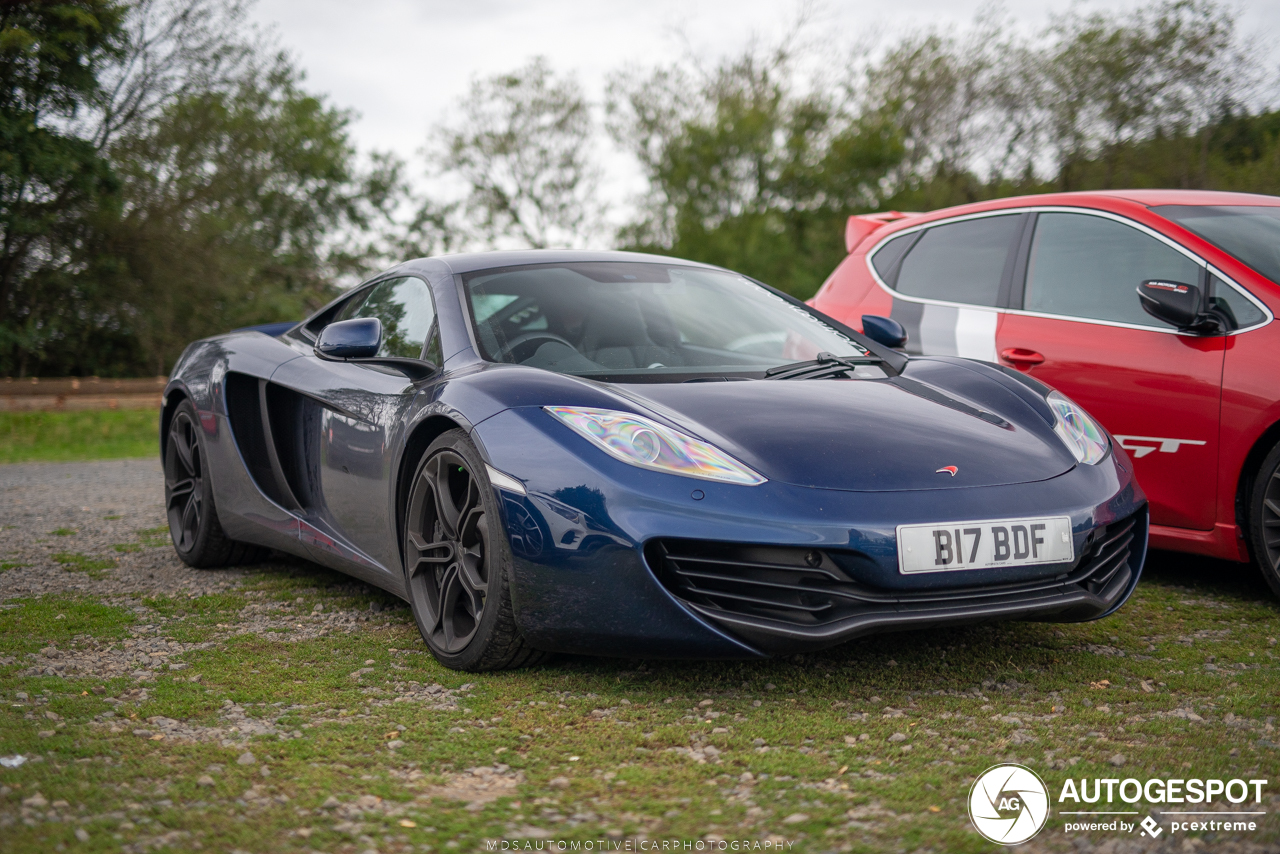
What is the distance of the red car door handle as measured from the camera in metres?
4.68

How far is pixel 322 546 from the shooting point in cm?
407

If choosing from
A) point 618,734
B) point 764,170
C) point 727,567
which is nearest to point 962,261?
point 727,567

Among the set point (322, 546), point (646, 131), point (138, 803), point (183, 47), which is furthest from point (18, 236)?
point (646, 131)

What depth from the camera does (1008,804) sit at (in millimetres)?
2230

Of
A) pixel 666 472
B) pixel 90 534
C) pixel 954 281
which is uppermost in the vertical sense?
pixel 954 281

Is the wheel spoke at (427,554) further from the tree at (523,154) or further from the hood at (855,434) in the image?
the tree at (523,154)

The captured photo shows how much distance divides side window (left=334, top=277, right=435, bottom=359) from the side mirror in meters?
0.16

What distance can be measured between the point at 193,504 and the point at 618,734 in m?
3.07

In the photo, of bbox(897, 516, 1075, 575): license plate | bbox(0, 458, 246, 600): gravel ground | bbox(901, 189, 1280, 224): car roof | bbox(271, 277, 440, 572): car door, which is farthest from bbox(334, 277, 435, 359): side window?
bbox(901, 189, 1280, 224): car roof

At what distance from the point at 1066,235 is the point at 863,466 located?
2.47m

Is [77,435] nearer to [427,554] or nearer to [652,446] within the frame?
[427,554]

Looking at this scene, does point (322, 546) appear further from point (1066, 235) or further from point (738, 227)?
point (738, 227)

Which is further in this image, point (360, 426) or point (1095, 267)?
point (1095, 267)

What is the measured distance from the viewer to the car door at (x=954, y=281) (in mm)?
5039
